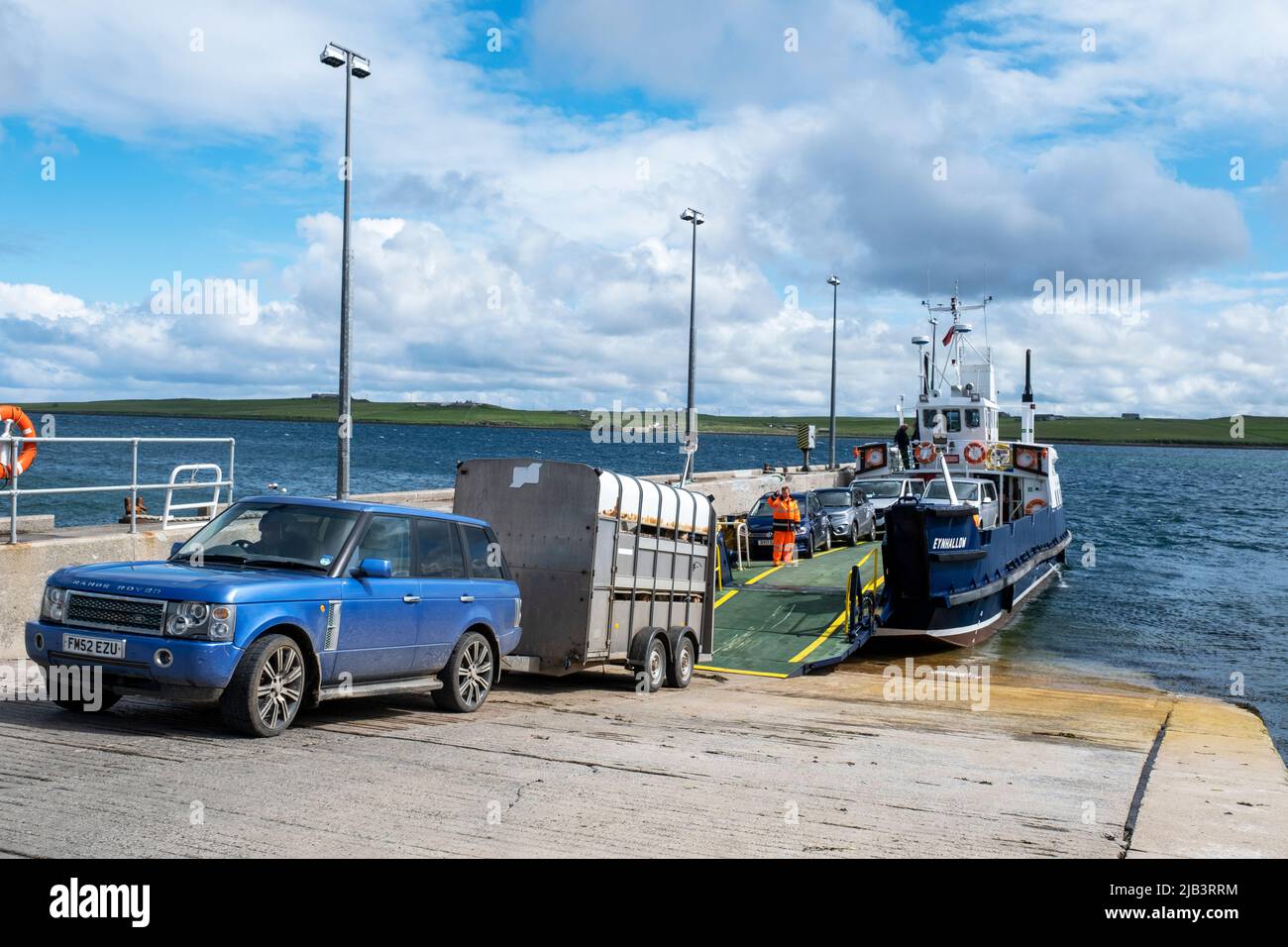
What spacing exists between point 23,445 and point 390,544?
5122 millimetres

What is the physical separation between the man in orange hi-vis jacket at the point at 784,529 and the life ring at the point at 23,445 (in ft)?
53.2

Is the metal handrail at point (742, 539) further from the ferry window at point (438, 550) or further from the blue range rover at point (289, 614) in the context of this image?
the ferry window at point (438, 550)

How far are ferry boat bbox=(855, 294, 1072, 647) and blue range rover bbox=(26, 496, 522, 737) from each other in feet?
33.4

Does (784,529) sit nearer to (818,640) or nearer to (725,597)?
(725,597)

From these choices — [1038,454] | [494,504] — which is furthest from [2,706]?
[1038,454]

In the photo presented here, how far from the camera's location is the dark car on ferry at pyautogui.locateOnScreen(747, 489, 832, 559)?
26438 millimetres

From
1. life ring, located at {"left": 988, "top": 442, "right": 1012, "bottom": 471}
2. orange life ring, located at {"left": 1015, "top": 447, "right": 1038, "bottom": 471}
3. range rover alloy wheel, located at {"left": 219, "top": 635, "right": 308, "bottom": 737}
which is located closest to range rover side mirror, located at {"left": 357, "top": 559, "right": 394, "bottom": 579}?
range rover alloy wheel, located at {"left": 219, "top": 635, "right": 308, "bottom": 737}

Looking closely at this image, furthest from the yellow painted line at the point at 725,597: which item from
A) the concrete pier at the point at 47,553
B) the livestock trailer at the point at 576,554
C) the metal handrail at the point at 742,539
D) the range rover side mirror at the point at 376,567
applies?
the range rover side mirror at the point at 376,567

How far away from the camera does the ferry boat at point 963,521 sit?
20.5 m

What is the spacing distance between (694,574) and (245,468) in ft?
241

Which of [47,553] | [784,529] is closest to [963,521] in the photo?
[784,529]

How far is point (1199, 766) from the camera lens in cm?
1065

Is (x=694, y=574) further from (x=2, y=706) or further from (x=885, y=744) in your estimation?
(x=2, y=706)

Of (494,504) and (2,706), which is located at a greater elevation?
(494,504)
